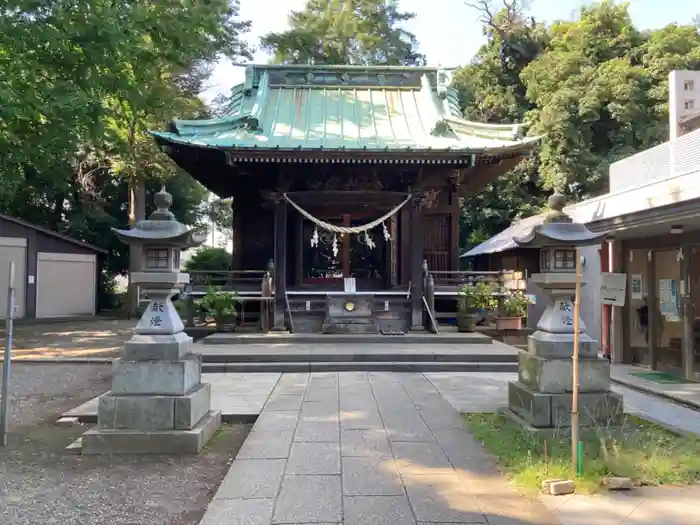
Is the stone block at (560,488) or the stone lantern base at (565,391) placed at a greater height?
the stone lantern base at (565,391)

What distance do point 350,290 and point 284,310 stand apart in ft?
5.14

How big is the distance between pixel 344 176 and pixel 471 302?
4.18m

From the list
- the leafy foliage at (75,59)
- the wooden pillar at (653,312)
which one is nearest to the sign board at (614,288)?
the wooden pillar at (653,312)

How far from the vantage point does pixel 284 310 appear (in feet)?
40.0

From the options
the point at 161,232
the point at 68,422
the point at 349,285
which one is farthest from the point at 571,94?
the point at 68,422

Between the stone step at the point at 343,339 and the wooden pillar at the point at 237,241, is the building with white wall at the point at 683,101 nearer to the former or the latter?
the stone step at the point at 343,339

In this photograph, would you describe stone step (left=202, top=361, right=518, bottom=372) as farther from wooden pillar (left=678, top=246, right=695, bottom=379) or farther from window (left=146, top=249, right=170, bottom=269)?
window (left=146, top=249, right=170, bottom=269)

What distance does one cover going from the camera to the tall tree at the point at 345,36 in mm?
28203

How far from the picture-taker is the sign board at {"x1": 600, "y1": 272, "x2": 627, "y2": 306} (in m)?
5.49

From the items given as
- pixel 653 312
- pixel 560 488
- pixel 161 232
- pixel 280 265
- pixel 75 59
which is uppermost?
pixel 75 59

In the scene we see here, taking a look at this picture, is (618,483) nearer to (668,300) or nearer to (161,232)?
(161,232)

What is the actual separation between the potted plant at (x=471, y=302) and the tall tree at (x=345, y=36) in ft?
66.5

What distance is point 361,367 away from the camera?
920 centimetres

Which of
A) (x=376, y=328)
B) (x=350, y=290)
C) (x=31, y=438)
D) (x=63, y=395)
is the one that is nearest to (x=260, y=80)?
(x=350, y=290)
